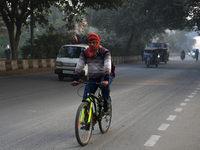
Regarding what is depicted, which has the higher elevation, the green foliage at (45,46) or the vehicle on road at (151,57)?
the green foliage at (45,46)

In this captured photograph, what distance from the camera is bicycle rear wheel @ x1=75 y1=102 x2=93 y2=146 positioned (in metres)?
5.17

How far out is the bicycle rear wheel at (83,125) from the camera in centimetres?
517

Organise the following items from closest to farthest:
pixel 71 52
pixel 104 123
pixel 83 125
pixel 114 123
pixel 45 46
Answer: pixel 83 125
pixel 104 123
pixel 114 123
pixel 71 52
pixel 45 46

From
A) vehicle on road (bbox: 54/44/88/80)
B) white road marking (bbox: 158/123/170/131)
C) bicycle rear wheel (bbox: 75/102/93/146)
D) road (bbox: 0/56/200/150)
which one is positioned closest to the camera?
bicycle rear wheel (bbox: 75/102/93/146)

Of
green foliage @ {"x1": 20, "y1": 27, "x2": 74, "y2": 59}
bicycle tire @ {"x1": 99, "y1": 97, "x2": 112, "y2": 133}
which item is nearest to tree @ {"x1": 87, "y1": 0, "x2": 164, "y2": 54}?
green foliage @ {"x1": 20, "y1": 27, "x2": 74, "y2": 59}

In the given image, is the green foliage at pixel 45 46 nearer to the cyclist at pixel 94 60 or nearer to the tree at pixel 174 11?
the tree at pixel 174 11

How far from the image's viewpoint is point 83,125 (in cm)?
535

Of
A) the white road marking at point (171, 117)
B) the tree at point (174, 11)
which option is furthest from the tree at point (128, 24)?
the white road marking at point (171, 117)

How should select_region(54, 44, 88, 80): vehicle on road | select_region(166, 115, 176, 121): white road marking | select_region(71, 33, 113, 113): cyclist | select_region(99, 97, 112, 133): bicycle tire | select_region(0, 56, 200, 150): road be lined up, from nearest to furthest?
select_region(0, 56, 200, 150): road < select_region(71, 33, 113, 113): cyclist < select_region(99, 97, 112, 133): bicycle tire < select_region(166, 115, 176, 121): white road marking < select_region(54, 44, 88, 80): vehicle on road

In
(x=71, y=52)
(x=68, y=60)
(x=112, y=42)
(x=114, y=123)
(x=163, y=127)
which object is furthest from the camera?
(x=112, y=42)

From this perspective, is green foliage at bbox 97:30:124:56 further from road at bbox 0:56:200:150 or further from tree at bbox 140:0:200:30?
road at bbox 0:56:200:150

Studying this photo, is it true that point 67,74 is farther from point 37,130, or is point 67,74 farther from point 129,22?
point 129,22

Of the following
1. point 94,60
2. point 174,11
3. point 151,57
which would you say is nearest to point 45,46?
point 151,57

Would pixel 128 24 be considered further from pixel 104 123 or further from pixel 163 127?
pixel 104 123
